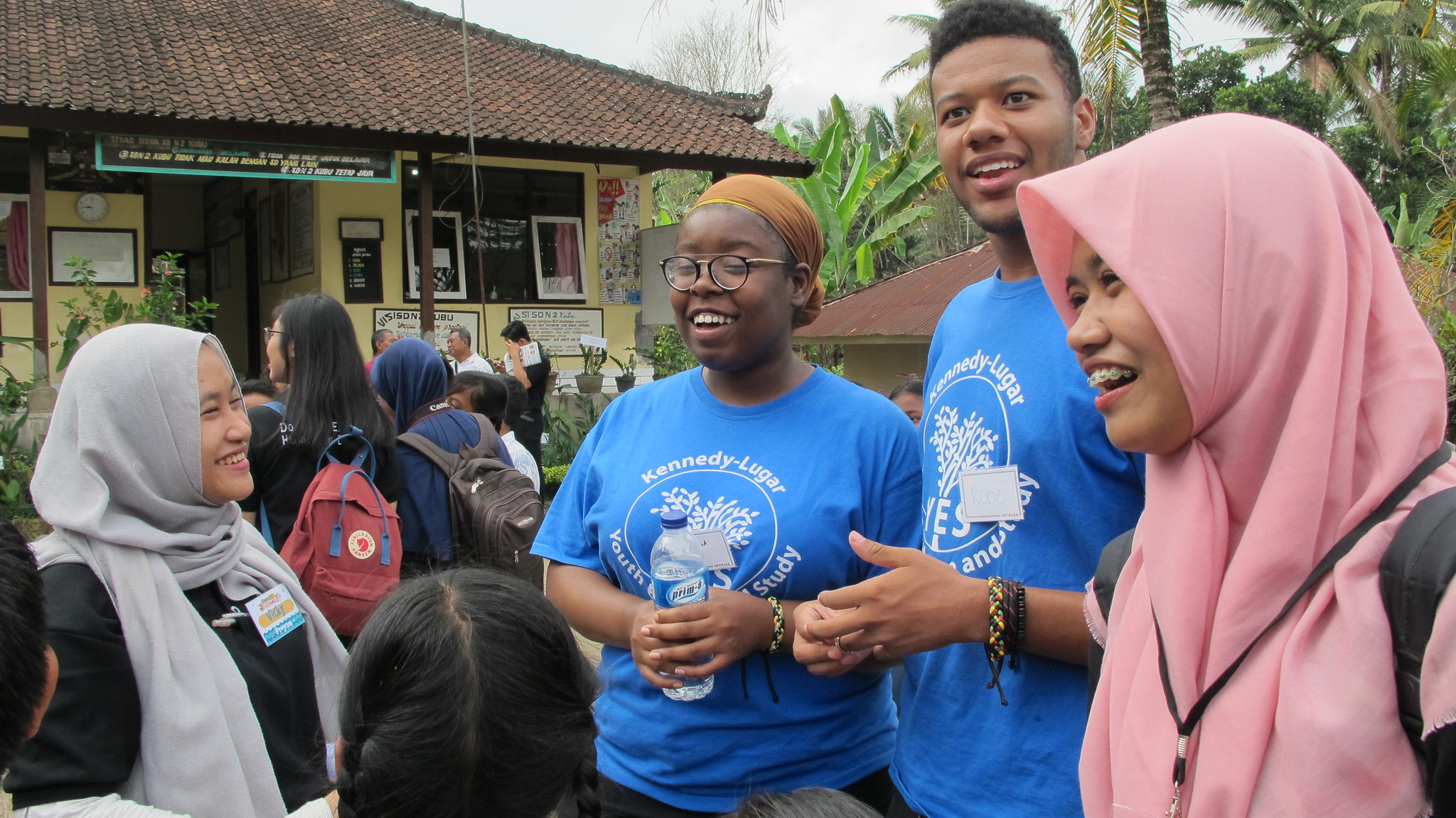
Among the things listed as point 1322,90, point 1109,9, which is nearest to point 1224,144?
point 1109,9

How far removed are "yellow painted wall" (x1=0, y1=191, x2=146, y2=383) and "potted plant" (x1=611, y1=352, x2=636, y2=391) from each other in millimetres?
6135

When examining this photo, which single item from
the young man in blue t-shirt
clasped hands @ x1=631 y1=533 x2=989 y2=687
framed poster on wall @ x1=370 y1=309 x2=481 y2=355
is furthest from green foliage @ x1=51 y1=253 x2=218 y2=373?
the young man in blue t-shirt

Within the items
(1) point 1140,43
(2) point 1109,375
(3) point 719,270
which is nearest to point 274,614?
(3) point 719,270

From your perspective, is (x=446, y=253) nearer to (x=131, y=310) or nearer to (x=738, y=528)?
(x=131, y=310)

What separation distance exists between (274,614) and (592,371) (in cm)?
1229

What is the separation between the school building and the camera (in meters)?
11.2

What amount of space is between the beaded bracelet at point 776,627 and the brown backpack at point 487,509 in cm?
213

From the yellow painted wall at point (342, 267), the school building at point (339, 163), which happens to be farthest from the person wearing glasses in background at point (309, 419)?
the yellow painted wall at point (342, 267)

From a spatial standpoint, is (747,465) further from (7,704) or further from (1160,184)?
(7,704)

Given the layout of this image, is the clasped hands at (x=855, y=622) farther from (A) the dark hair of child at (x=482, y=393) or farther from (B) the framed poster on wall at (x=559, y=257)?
(B) the framed poster on wall at (x=559, y=257)

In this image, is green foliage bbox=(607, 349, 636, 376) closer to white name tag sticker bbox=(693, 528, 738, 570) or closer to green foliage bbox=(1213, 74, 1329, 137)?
white name tag sticker bbox=(693, 528, 738, 570)

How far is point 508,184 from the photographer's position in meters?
14.3

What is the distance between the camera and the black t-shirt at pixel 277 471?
3531 millimetres

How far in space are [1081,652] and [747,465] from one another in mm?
727
